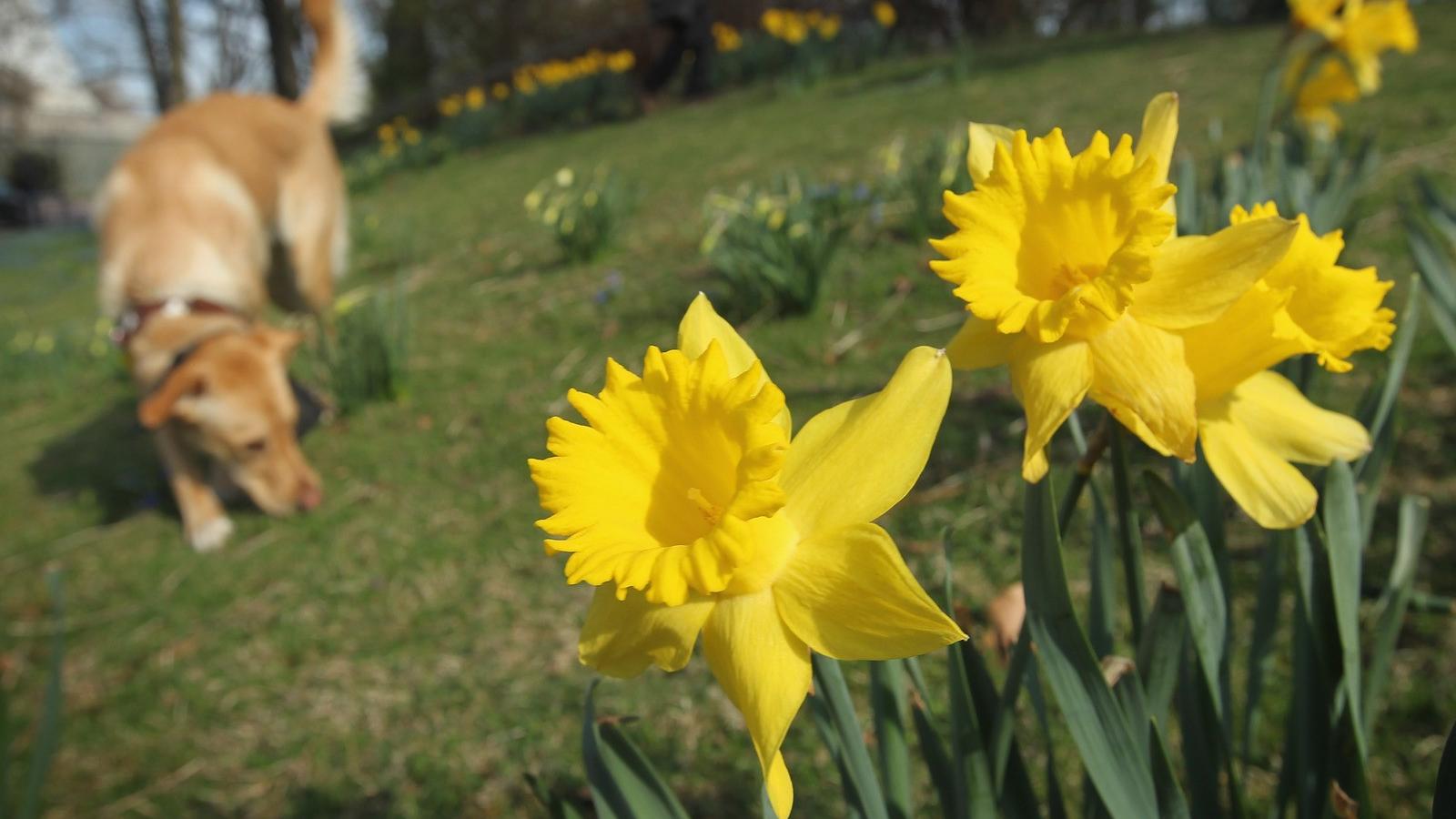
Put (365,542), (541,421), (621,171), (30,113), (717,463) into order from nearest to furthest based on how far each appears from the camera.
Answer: (717,463) → (365,542) → (541,421) → (621,171) → (30,113)

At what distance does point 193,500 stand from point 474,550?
143 cm

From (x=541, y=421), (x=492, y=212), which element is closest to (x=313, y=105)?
(x=492, y=212)

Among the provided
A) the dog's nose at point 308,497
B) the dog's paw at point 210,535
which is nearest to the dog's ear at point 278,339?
the dog's nose at point 308,497

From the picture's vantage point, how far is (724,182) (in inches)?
233

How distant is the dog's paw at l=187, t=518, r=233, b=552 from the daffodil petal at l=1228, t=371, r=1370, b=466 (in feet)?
11.4

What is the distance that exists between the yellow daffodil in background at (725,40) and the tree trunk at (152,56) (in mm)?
12752

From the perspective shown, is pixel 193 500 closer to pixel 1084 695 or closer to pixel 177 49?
pixel 1084 695

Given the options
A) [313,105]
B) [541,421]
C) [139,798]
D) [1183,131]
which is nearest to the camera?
[139,798]

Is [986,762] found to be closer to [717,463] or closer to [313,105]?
[717,463]

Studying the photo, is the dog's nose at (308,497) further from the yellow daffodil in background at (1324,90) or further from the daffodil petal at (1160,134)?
the yellow daffodil in background at (1324,90)

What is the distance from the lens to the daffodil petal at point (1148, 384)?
604mm

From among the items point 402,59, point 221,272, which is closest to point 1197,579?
point 221,272

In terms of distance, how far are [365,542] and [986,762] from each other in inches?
101

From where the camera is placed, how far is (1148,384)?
2.02ft
